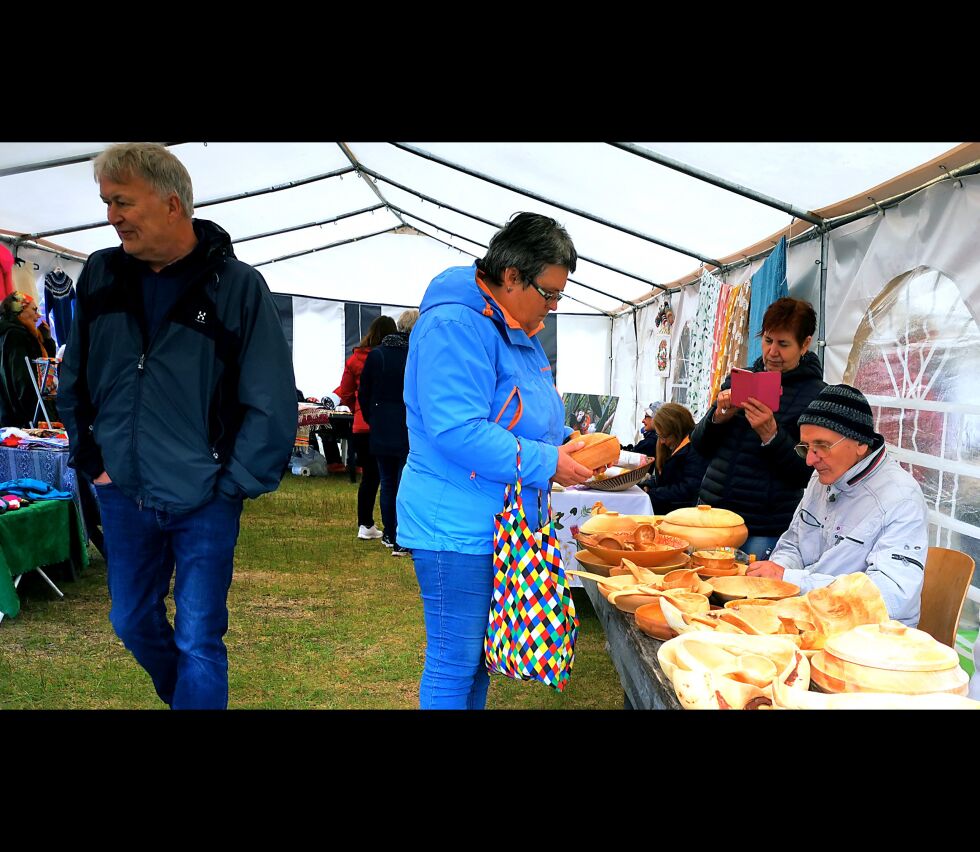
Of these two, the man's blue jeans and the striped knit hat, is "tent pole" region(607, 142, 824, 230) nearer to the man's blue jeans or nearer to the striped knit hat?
the striped knit hat

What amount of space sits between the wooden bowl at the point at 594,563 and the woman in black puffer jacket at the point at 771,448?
2.91 feet

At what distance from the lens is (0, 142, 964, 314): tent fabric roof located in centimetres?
336

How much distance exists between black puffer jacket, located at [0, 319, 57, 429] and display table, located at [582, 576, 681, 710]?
432 centimetres

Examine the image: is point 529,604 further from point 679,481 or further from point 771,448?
point 679,481

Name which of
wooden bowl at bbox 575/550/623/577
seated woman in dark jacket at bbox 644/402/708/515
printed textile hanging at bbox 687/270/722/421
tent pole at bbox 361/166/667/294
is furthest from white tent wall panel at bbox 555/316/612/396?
wooden bowl at bbox 575/550/623/577

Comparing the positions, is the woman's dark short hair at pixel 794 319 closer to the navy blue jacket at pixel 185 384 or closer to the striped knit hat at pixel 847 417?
the striped knit hat at pixel 847 417

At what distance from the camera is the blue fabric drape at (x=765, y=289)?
4016 mm

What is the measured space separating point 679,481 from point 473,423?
2.59 m

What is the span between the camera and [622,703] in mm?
2812

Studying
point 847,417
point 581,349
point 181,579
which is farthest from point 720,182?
point 581,349

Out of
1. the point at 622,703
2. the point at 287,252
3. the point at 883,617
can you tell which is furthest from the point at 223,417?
the point at 287,252

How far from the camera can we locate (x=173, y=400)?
66.2 inches

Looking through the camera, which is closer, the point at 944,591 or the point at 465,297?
the point at 465,297
